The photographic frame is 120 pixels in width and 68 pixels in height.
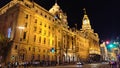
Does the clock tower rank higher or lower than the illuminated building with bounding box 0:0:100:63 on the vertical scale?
higher

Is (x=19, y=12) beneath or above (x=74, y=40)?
above

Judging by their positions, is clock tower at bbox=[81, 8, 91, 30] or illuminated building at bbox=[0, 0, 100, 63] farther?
clock tower at bbox=[81, 8, 91, 30]

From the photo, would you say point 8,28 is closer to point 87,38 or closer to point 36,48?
point 36,48

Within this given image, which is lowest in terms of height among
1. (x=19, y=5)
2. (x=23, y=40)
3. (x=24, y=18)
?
(x=23, y=40)

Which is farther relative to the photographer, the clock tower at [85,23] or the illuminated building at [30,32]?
the clock tower at [85,23]

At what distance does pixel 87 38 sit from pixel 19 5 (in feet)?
233

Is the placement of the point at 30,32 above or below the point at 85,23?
below

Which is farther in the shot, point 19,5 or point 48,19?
point 48,19

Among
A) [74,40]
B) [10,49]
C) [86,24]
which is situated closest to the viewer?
[10,49]

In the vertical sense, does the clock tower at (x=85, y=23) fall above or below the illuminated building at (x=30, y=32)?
above

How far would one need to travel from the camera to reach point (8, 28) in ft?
163

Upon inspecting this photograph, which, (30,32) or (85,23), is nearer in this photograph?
(30,32)

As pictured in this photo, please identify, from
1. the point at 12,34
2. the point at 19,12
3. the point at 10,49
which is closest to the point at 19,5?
the point at 19,12

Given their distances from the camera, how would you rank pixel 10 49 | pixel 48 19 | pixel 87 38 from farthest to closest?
pixel 87 38
pixel 48 19
pixel 10 49
